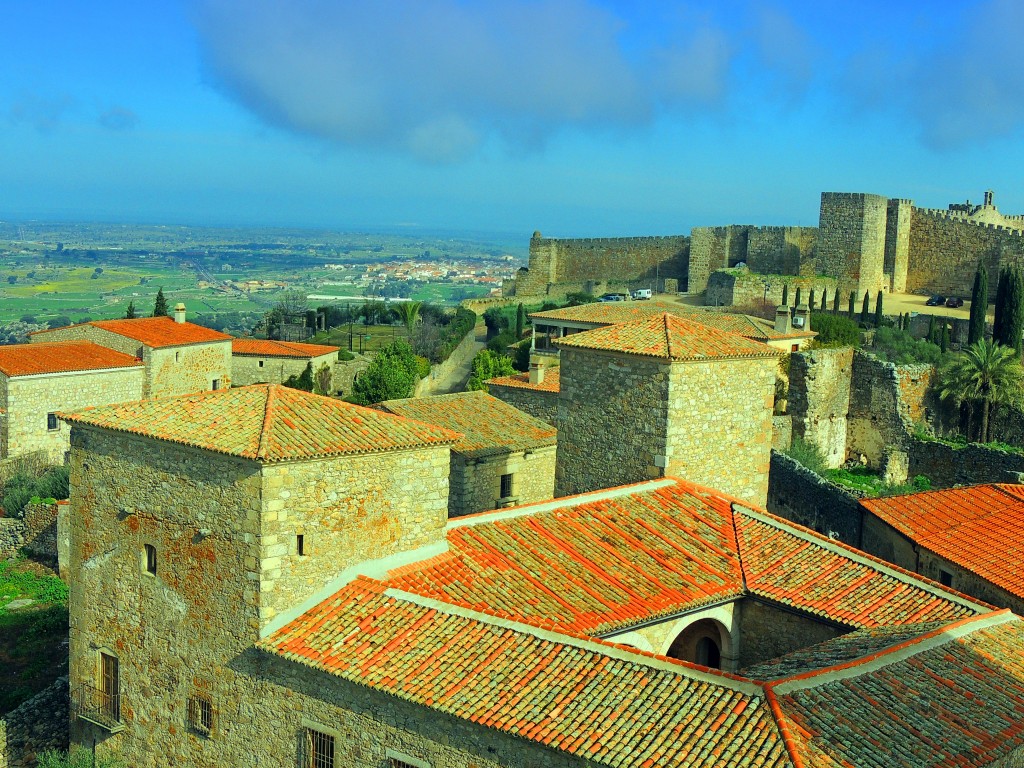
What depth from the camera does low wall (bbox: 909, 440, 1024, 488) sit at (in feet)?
73.9

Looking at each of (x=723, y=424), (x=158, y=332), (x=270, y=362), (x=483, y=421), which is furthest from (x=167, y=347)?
(x=723, y=424)

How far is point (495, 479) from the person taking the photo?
2117 centimetres

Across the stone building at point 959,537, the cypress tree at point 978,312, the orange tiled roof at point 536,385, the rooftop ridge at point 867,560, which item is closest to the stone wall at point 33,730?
the rooftop ridge at point 867,560

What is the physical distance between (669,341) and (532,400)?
12571mm

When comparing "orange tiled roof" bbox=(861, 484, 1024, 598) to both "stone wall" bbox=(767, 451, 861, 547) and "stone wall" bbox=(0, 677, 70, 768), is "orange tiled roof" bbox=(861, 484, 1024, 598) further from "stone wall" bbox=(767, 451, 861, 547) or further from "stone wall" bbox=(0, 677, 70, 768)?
"stone wall" bbox=(0, 677, 70, 768)

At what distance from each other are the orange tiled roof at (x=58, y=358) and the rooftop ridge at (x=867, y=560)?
2295 centimetres

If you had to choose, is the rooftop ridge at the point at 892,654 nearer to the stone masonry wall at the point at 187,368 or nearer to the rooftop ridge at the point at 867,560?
the rooftop ridge at the point at 867,560

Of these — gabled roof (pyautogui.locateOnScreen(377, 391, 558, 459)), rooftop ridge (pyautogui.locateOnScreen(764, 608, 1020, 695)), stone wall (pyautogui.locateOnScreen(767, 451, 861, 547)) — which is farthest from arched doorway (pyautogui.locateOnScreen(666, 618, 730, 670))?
gabled roof (pyautogui.locateOnScreen(377, 391, 558, 459))

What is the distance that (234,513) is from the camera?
1031 centimetres

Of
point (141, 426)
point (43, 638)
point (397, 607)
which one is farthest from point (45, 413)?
point (397, 607)

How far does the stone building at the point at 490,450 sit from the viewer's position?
67.5 feet

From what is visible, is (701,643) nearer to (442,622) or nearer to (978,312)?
(442,622)

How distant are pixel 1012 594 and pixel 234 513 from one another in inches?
334

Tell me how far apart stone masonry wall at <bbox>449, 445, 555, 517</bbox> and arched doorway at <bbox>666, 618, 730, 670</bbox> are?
7.95m
